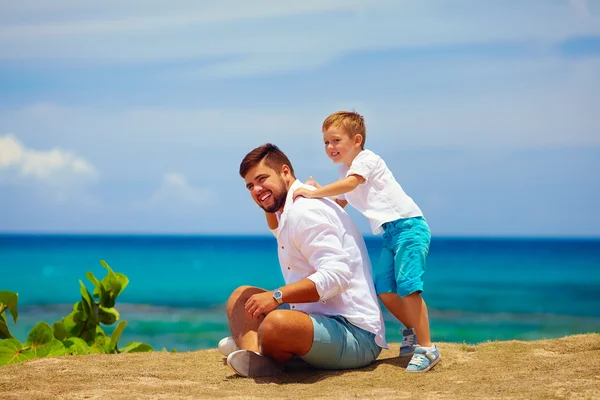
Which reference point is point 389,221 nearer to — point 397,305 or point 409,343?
point 397,305

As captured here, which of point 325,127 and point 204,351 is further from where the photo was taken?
point 204,351

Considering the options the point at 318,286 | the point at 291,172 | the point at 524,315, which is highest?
the point at 291,172

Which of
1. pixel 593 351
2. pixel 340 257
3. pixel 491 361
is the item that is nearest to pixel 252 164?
pixel 340 257

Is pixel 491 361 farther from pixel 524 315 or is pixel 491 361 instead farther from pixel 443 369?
pixel 524 315

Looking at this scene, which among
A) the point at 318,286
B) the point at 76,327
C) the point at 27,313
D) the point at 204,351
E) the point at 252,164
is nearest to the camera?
the point at 318,286

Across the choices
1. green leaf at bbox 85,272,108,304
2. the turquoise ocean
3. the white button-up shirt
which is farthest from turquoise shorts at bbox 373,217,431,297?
the turquoise ocean

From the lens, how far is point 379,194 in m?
4.58

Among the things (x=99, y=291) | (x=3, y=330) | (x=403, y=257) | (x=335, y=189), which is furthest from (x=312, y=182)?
(x=3, y=330)

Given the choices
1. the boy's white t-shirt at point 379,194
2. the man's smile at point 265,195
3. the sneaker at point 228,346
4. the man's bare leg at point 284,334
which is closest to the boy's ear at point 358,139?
the boy's white t-shirt at point 379,194

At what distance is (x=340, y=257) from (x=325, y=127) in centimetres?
117

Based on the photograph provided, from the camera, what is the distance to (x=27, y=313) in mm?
18094

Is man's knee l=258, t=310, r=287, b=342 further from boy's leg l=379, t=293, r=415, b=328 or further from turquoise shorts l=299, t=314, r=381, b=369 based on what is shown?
boy's leg l=379, t=293, r=415, b=328

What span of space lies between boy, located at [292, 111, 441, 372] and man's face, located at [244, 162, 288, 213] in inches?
5.1

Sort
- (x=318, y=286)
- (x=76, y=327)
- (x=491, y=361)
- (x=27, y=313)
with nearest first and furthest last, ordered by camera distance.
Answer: (x=318, y=286)
(x=491, y=361)
(x=76, y=327)
(x=27, y=313)
